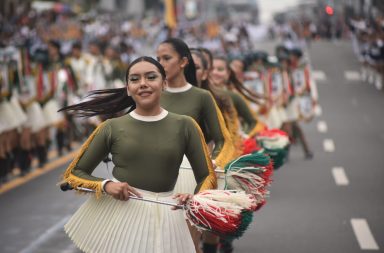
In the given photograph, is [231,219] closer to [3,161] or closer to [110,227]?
[110,227]

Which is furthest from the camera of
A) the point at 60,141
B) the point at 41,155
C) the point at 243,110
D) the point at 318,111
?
the point at 318,111

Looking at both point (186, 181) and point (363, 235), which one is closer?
point (186, 181)

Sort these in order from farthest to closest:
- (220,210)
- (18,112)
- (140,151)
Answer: (18,112) → (140,151) → (220,210)

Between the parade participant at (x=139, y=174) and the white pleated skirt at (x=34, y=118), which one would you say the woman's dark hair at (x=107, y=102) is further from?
the white pleated skirt at (x=34, y=118)

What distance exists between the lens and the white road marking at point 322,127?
72.6 ft

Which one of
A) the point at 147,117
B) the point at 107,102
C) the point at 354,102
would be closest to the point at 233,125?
the point at 107,102

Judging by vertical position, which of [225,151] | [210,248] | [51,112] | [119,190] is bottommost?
[51,112]

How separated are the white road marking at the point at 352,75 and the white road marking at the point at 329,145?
16753 millimetres

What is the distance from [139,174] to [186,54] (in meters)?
1.82

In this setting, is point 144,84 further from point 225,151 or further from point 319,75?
point 319,75

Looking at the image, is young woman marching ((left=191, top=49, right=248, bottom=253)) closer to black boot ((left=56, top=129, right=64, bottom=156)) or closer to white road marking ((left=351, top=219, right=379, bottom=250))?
white road marking ((left=351, top=219, right=379, bottom=250))

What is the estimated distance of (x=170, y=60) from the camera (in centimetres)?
713

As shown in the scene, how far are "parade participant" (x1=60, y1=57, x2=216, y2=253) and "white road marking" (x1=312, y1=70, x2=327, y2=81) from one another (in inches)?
1216

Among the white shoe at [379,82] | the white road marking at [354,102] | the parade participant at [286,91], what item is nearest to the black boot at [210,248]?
the parade participant at [286,91]
